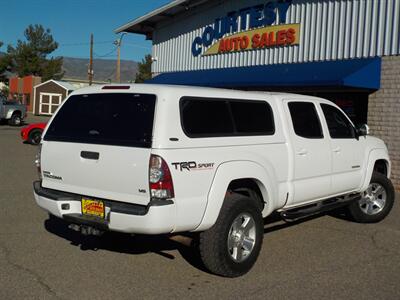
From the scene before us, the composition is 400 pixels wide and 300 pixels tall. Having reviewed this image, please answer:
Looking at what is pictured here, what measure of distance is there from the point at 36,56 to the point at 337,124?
71083mm

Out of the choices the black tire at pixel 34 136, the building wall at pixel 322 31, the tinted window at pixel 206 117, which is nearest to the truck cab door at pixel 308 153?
the tinted window at pixel 206 117

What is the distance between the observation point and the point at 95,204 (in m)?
4.98

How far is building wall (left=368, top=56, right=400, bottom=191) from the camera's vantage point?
36.6ft

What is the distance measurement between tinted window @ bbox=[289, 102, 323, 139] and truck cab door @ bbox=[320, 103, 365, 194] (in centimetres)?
27

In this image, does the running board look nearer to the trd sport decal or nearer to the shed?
the trd sport decal

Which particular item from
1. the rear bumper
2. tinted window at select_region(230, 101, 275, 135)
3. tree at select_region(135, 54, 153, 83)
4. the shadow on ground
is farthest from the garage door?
the rear bumper

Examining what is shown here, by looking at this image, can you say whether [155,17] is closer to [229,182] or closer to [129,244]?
[129,244]

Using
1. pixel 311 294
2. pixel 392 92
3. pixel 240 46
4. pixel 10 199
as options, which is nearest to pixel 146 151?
pixel 311 294

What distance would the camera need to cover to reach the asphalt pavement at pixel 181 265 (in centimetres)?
480

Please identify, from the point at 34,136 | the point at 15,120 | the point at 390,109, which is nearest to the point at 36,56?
the point at 15,120

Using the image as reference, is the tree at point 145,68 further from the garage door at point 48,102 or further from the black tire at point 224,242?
the black tire at point 224,242

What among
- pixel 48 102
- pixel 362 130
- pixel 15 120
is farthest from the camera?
pixel 48 102

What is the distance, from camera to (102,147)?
4934mm

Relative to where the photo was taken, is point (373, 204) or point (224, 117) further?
point (373, 204)
